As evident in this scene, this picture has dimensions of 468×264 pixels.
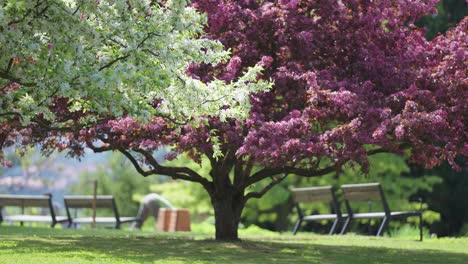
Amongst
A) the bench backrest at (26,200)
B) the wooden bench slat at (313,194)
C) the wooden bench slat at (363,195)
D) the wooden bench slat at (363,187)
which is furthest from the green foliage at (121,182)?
the wooden bench slat at (363,187)

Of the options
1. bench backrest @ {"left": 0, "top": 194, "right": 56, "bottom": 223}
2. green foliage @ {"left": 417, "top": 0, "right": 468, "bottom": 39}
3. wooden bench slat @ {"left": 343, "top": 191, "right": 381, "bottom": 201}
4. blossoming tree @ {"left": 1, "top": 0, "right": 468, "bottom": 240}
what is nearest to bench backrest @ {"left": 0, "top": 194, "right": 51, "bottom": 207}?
Result: bench backrest @ {"left": 0, "top": 194, "right": 56, "bottom": 223}

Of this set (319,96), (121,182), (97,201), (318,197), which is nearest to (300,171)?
(319,96)

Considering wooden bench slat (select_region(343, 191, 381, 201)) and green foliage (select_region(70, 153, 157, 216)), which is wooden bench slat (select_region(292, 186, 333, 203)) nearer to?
wooden bench slat (select_region(343, 191, 381, 201))

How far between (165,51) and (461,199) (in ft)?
74.7

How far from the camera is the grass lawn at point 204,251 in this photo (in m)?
12.2

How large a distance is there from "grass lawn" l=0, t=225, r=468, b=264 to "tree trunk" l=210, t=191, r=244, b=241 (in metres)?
0.47

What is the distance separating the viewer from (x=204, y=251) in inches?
539

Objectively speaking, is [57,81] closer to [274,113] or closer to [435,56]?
[274,113]

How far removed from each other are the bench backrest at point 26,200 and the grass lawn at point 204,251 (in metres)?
4.39

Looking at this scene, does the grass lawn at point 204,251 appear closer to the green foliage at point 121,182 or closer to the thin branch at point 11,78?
the thin branch at point 11,78

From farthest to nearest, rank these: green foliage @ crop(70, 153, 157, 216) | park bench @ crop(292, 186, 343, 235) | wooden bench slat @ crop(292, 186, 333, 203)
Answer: green foliage @ crop(70, 153, 157, 216)
wooden bench slat @ crop(292, 186, 333, 203)
park bench @ crop(292, 186, 343, 235)

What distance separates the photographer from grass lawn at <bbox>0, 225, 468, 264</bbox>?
1222cm

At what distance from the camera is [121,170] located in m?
45.6

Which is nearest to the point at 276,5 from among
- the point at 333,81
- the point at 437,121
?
the point at 333,81
